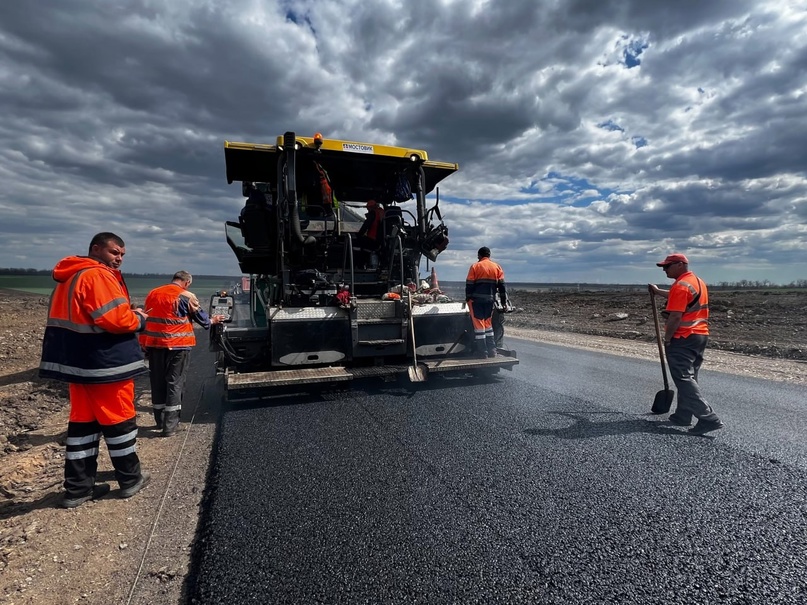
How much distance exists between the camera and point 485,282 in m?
6.18

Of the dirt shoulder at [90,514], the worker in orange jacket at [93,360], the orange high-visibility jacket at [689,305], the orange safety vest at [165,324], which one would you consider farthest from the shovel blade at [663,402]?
the orange safety vest at [165,324]

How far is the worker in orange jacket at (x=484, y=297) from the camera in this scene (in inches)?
235

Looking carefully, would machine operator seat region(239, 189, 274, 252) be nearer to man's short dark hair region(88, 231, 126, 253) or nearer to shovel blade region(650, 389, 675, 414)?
man's short dark hair region(88, 231, 126, 253)

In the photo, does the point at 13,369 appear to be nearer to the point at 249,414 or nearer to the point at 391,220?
the point at 249,414

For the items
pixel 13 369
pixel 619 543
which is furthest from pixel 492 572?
pixel 13 369

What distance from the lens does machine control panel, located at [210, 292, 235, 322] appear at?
5586 mm

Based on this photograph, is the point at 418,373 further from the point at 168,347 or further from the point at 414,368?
the point at 168,347

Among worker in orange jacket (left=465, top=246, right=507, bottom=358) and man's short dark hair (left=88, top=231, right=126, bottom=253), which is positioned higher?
man's short dark hair (left=88, top=231, right=126, bottom=253)

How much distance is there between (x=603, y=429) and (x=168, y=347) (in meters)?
4.03

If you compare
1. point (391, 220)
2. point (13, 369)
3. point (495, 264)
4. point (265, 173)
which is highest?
point (265, 173)

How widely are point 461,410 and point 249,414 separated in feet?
6.86

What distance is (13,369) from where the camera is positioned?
7.93 m

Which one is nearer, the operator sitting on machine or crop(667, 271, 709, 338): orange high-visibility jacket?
crop(667, 271, 709, 338): orange high-visibility jacket

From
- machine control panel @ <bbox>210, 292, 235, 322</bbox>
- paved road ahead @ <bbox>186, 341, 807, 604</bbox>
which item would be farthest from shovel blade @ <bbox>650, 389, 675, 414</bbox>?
machine control panel @ <bbox>210, 292, 235, 322</bbox>
